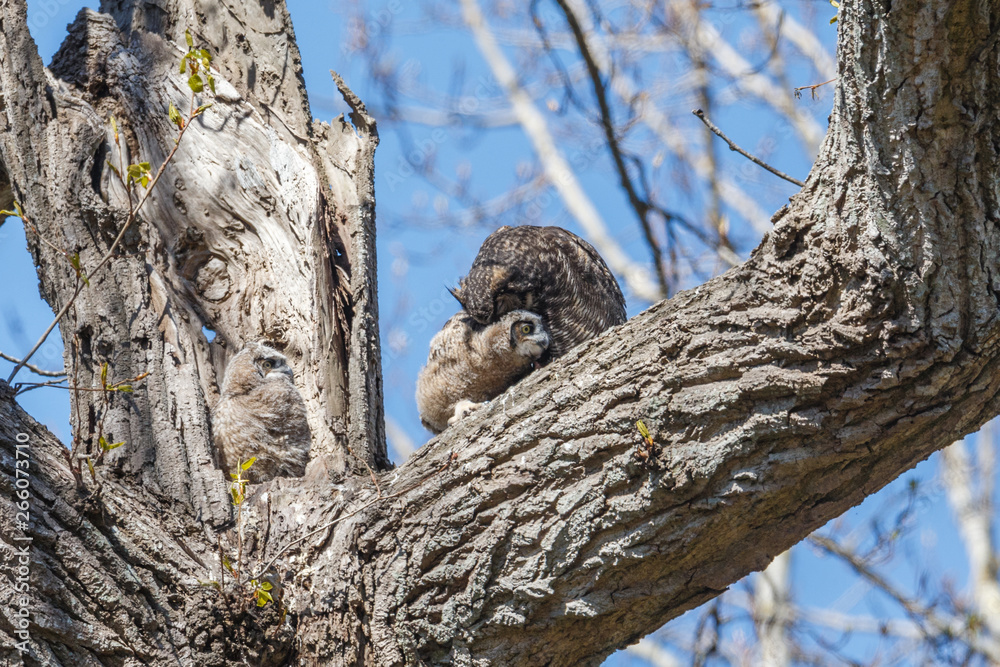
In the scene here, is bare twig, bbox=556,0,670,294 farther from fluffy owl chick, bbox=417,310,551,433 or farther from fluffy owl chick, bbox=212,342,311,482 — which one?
fluffy owl chick, bbox=212,342,311,482

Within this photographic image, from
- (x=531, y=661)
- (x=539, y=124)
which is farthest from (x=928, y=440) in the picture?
(x=539, y=124)

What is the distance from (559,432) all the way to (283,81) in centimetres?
264

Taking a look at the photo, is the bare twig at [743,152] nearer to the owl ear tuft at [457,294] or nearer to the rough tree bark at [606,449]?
the rough tree bark at [606,449]

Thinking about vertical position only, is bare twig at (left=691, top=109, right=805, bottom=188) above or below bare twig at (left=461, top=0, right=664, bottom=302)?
below

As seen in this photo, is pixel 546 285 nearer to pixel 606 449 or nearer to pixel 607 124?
pixel 607 124

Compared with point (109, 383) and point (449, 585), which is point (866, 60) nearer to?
point (449, 585)

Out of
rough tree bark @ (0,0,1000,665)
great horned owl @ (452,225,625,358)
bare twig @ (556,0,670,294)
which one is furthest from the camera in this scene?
bare twig @ (556,0,670,294)

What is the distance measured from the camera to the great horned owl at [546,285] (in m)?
4.14

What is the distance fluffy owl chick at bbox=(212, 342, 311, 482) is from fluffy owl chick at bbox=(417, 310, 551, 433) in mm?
762

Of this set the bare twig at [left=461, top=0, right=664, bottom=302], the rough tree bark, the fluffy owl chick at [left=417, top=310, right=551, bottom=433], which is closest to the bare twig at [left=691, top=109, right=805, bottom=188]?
the rough tree bark

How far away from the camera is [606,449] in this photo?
92.9 inches

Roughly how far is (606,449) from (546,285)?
80.3 inches

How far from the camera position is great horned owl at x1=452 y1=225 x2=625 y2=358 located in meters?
4.14

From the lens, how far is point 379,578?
2.57m
